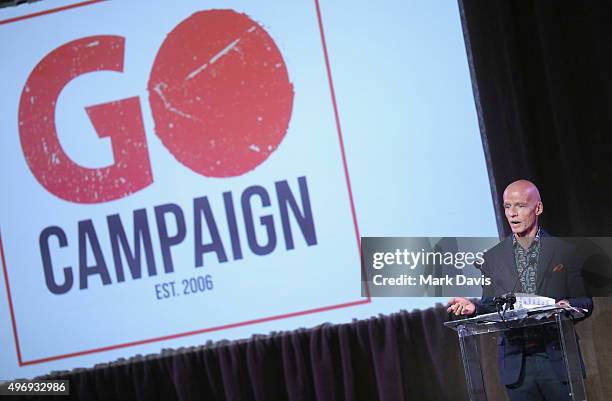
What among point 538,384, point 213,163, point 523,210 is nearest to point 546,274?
point 523,210

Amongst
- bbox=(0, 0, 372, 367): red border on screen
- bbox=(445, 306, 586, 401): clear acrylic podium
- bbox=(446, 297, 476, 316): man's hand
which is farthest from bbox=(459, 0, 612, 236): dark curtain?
bbox=(445, 306, 586, 401): clear acrylic podium

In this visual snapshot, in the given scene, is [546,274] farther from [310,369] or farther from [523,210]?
[310,369]

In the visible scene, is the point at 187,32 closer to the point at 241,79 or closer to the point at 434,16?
the point at 241,79

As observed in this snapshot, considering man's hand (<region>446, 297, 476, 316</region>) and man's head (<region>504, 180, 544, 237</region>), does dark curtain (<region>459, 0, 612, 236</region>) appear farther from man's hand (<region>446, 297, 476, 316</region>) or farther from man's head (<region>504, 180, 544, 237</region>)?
man's hand (<region>446, 297, 476, 316</region>)

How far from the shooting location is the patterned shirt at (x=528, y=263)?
9.29ft

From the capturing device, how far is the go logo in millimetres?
4266

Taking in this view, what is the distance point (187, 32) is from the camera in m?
4.34

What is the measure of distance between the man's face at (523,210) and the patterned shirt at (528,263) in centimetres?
4

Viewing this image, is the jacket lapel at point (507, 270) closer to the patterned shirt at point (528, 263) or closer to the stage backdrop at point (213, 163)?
the patterned shirt at point (528, 263)

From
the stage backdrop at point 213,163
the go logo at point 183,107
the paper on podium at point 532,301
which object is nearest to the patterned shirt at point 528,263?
the paper on podium at point 532,301

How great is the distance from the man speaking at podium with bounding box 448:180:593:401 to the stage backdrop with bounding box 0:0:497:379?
3.74 ft

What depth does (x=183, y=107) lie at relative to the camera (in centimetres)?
433

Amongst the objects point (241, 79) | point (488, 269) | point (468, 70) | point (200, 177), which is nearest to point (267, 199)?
point (200, 177)

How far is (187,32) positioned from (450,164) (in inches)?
63.5
